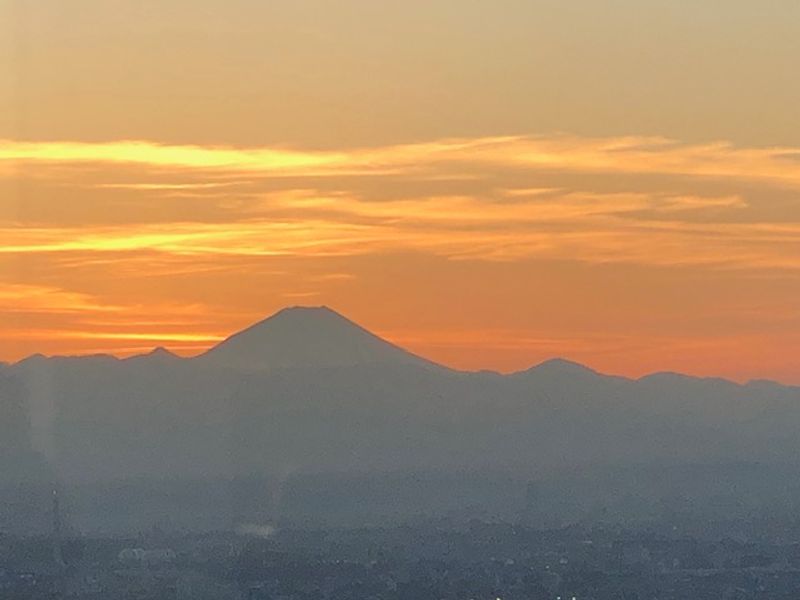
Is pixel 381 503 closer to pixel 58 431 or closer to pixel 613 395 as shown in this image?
pixel 58 431

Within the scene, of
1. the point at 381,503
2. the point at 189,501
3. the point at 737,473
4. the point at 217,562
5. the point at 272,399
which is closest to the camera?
the point at 217,562

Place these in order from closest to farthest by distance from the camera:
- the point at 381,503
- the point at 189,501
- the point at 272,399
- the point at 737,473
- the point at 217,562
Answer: the point at 217,562 → the point at 189,501 → the point at 381,503 → the point at 272,399 → the point at 737,473

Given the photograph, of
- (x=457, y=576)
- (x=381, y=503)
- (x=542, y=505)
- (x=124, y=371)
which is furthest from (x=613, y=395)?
(x=457, y=576)
